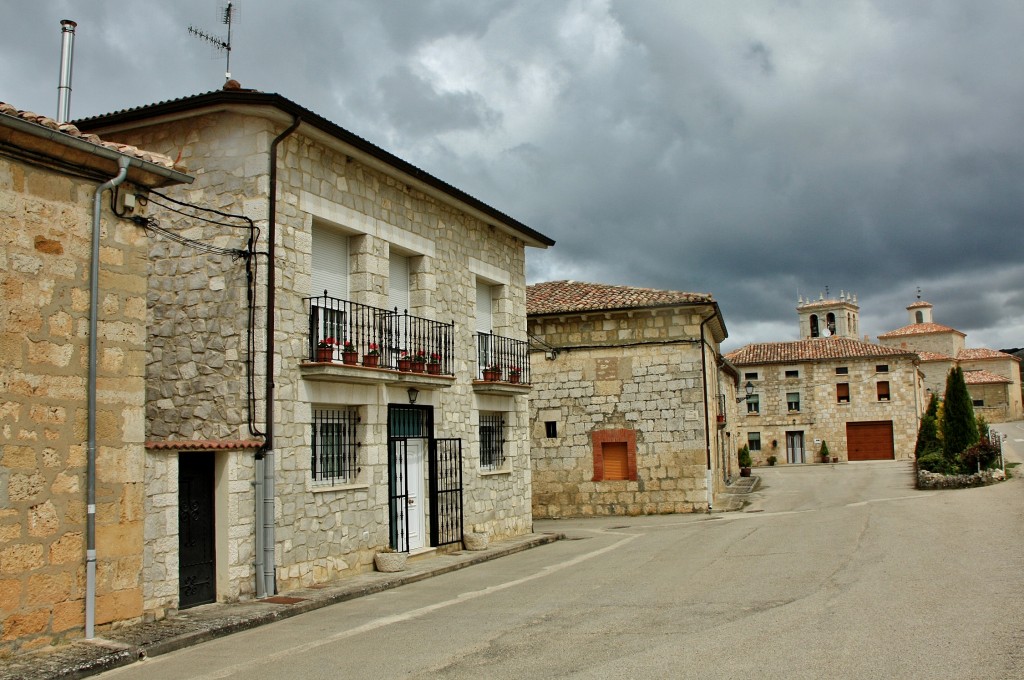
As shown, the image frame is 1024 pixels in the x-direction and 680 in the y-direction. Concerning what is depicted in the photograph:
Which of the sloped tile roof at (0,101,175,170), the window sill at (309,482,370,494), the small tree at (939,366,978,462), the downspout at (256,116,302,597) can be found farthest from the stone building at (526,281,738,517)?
the sloped tile roof at (0,101,175,170)

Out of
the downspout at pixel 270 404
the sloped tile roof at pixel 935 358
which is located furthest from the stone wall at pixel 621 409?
the sloped tile roof at pixel 935 358

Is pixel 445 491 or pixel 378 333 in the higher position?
pixel 378 333

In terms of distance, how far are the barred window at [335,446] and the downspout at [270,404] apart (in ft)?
4.28

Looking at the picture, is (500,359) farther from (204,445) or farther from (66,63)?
(66,63)

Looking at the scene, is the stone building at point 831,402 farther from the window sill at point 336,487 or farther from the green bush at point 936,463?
the window sill at point 336,487

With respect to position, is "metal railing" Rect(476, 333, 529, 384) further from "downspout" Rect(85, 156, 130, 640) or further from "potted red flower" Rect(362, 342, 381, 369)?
"downspout" Rect(85, 156, 130, 640)

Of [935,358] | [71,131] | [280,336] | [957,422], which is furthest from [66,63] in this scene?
[935,358]

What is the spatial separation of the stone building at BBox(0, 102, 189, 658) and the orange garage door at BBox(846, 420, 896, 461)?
45.5 metres

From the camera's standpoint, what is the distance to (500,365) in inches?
656

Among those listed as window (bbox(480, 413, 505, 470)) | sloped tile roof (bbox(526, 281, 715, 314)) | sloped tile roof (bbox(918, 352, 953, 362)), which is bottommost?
window (bbox(480, 413, 505, 470))

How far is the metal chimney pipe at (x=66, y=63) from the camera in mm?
9641

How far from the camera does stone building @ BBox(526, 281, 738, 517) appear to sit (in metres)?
22.1

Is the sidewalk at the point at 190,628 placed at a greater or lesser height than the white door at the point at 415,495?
lesser

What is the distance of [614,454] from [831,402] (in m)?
29.7
